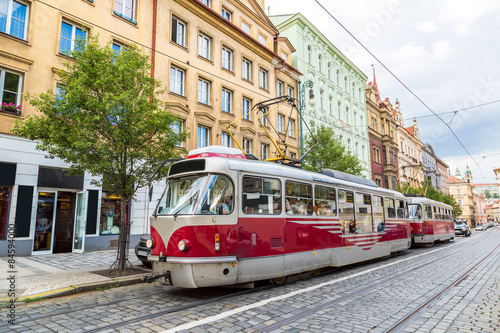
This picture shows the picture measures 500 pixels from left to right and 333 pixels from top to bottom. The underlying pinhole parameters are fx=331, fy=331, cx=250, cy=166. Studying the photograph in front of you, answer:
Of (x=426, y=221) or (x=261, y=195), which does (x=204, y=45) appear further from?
(x=426, y=221)

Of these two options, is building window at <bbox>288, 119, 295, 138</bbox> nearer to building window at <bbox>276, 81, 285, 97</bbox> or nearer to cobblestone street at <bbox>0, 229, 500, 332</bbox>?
building window at <bbox>276, 81, 285, 97</bbox>

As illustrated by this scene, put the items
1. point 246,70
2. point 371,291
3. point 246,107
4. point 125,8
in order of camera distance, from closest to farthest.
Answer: point 371,291 → point 125,8 → point 246,107 → point 246,70

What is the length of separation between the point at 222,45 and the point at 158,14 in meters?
4.99

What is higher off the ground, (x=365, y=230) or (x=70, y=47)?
(x=70, y=47)

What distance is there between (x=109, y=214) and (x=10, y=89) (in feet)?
20.5

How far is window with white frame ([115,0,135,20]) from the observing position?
16.2 m

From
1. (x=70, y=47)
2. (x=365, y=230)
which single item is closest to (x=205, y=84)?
(x=70, y=47)

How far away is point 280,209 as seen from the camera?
7.73 meters

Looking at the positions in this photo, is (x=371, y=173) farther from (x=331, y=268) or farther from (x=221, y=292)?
(x=221, y=292)

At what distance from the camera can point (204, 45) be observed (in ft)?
67.5

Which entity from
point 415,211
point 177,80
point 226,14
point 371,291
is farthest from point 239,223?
point 226,14

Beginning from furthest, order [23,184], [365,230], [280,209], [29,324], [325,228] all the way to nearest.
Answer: [23,184], [365,230], [325,228], [280,209], [29,324]

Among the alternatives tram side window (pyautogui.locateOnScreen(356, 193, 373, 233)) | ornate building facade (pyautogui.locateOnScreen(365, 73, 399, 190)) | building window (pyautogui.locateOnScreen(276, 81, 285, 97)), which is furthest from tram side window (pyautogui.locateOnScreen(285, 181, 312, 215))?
ornate building facade (pyautogui.locateOnScreen(365, 73, 399, 190))

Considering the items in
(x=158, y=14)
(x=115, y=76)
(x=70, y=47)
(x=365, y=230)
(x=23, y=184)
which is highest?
(x=158, y=14)
